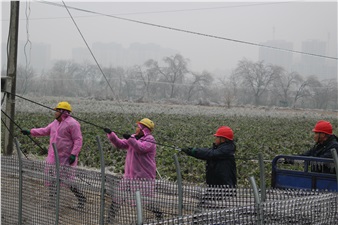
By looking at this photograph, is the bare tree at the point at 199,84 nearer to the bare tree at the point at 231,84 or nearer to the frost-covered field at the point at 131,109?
the bare tree at the point at 231,84

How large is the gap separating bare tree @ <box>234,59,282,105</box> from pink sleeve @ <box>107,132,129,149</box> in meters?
125

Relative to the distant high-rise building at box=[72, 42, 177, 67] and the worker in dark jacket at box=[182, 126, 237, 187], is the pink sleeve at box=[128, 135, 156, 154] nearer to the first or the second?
A: the worker in dark jacket at box=[182, 126, 237, 187]

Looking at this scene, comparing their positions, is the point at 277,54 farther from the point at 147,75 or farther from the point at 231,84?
the point at 147,75

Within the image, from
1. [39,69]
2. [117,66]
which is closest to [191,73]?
[117,66]

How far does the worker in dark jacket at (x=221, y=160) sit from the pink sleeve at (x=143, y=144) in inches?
28.0

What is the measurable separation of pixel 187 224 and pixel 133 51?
560 feet

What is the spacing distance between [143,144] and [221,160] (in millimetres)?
1105

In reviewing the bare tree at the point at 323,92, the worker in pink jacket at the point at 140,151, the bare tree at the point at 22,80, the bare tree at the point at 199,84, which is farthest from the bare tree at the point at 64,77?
the worker in pink jacket at the point at 140,151

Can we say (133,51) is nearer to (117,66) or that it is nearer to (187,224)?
(117,66)

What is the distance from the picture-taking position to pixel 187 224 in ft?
13.7

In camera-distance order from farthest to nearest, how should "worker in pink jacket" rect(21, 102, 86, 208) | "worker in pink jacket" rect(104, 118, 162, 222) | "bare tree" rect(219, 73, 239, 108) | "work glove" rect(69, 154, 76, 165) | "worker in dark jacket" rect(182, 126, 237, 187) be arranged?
1. "bare tree" rect(219, 73, 239, 108)
2. "worker in pink jacket" rect(21, 102, 86, 208)
3. "work glove" rect(69, 154, 76, 165)
4. "worker in pink jacket" rect(104, 118, 162, 222)
5. "worker in dark jacket" rect(182, 126, 237, 187)

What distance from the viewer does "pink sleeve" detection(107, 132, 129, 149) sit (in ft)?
23.9

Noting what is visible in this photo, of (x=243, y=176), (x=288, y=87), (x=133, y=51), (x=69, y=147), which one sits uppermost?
(x=133, y=51)

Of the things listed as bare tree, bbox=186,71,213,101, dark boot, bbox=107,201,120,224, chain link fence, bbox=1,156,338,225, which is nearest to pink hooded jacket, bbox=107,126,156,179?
chain link fence, bbox=1,156,338,225
